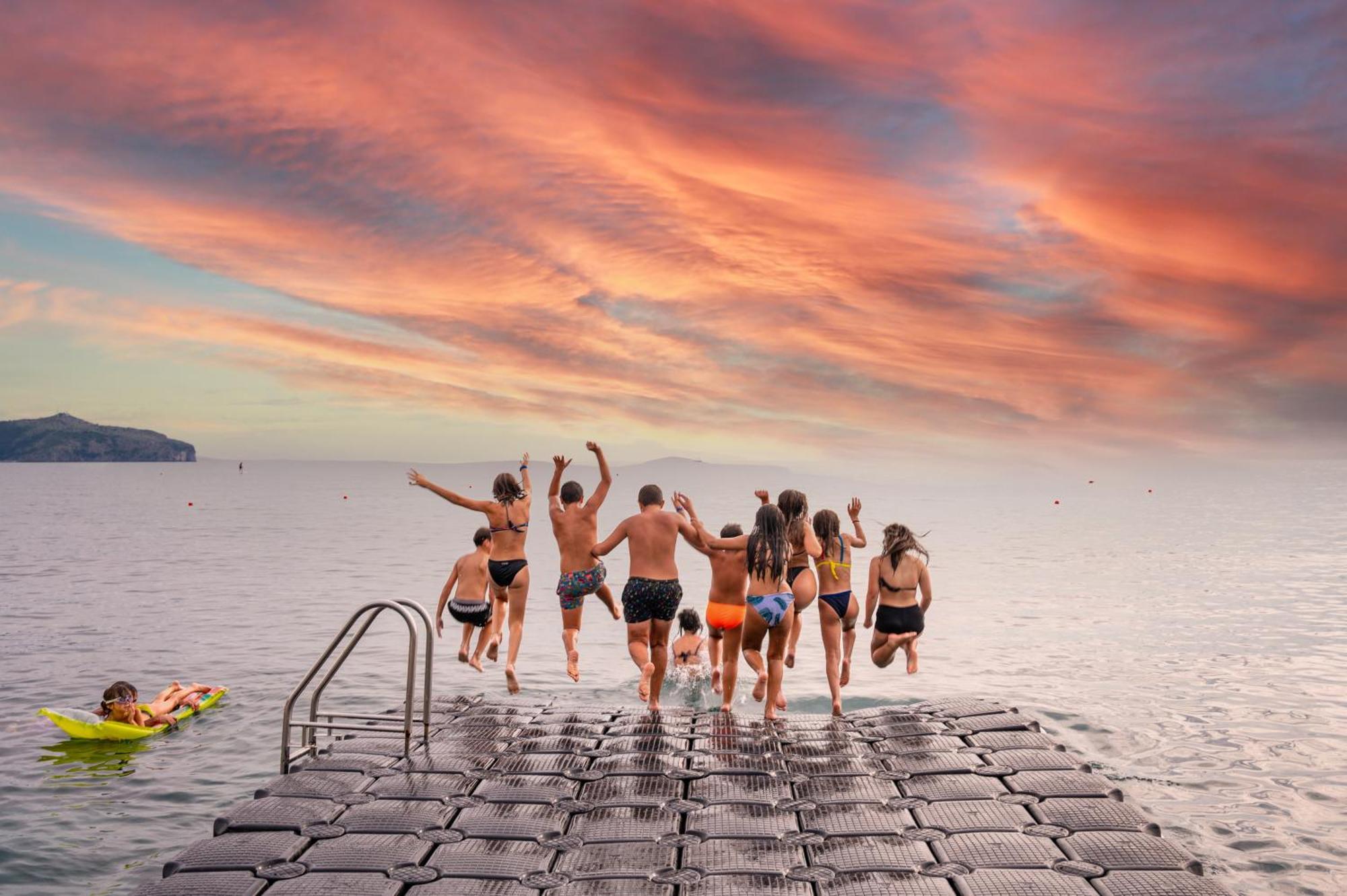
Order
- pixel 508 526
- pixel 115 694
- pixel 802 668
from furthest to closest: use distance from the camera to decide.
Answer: pixel 802 668 → pixel 115 694 → pixel 508 526

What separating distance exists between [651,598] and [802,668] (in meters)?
12.4

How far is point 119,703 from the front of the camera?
16609 mm

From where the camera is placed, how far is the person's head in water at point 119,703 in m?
16.5

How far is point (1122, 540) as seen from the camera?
78500mm

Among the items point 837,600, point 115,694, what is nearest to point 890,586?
point 837,600

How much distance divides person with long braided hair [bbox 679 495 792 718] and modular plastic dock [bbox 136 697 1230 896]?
0.94 metres

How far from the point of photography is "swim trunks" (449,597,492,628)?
16.1 m

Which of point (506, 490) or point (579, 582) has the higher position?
point (506, 490)

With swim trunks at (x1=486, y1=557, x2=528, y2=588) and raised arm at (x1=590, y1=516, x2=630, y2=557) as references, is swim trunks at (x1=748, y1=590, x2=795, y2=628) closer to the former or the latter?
raised arm at (x1=590, y1=516, x2=630, y2=557)

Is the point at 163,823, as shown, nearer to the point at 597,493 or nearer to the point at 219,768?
the point at 219,768

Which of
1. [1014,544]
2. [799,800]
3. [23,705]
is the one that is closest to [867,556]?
[1014,544]

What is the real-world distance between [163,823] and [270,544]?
2362 inches

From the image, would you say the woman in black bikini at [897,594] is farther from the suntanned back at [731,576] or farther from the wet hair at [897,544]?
the suntanned back at [731,576]

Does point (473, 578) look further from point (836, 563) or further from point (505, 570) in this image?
point (836, 563)
